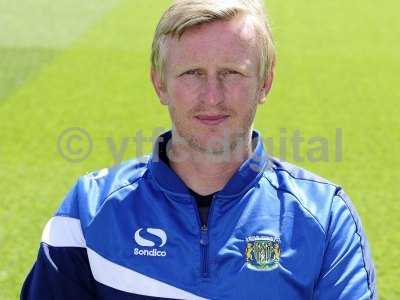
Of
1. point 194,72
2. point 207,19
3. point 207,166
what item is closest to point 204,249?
point 207,166

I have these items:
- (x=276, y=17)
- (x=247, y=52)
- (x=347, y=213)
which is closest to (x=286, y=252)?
(x=347, y=213)

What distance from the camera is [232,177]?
6.58 feet

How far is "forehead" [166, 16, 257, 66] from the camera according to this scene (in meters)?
1.89

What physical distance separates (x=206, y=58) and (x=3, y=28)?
1000 centimetres

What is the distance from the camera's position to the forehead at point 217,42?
1894mm

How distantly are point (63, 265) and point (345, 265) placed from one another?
2.36ft

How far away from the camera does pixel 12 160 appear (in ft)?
21.1

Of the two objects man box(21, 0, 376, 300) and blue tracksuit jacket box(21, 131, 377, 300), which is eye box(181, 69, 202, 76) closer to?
man box(21, 0, 376, 300)

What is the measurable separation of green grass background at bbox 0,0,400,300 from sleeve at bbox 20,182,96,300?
261 centimetres

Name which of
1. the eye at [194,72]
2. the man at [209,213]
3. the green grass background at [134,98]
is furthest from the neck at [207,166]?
the green grass background at [134,98]

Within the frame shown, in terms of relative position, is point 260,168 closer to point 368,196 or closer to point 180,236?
point 180,236

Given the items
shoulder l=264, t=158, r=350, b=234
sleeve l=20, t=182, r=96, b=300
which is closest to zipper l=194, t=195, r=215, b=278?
shoulder l=264, t=158, r=350, b=234

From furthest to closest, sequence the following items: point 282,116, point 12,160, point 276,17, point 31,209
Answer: point 276,17 < point 282,116 < point 12,160 < point 31,209

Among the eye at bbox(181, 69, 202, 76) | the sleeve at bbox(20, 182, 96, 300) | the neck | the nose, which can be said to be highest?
the eye at bbox(181, 69, 202, 76)
